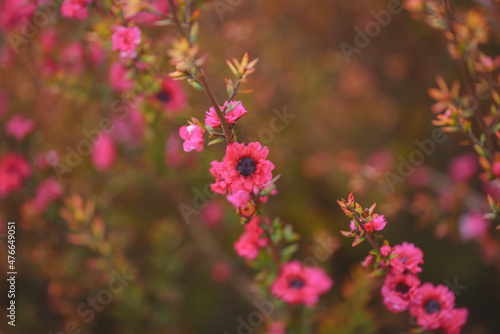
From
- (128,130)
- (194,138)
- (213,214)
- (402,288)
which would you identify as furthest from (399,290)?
(128,130)

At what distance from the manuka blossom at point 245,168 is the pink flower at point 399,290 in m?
0.45

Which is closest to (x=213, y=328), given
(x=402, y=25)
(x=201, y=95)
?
(x=201, y=95)

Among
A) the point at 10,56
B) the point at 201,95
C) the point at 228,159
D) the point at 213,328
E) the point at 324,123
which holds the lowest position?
the point at 213,328

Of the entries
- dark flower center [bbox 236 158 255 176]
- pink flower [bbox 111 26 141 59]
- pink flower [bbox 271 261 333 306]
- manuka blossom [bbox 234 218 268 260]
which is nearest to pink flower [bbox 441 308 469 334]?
pink flower [bbox 271 261 333 306]

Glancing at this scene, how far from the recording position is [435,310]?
3.25ft

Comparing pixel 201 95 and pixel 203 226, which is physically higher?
pixel 201 95

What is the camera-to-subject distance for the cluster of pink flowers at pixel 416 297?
0.96 metres

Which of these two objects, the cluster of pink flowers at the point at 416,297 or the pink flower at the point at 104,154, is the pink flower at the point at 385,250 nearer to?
the cluster of pink flowers at the point at 416,297

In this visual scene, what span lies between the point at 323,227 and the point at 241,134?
2.92 ft

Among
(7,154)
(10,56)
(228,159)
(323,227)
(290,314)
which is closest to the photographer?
(228,159)

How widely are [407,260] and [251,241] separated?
46 cm

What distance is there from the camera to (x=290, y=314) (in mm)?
1411

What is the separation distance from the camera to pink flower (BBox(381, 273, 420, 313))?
0.95 m

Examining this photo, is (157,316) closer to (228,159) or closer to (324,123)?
(228,159)
